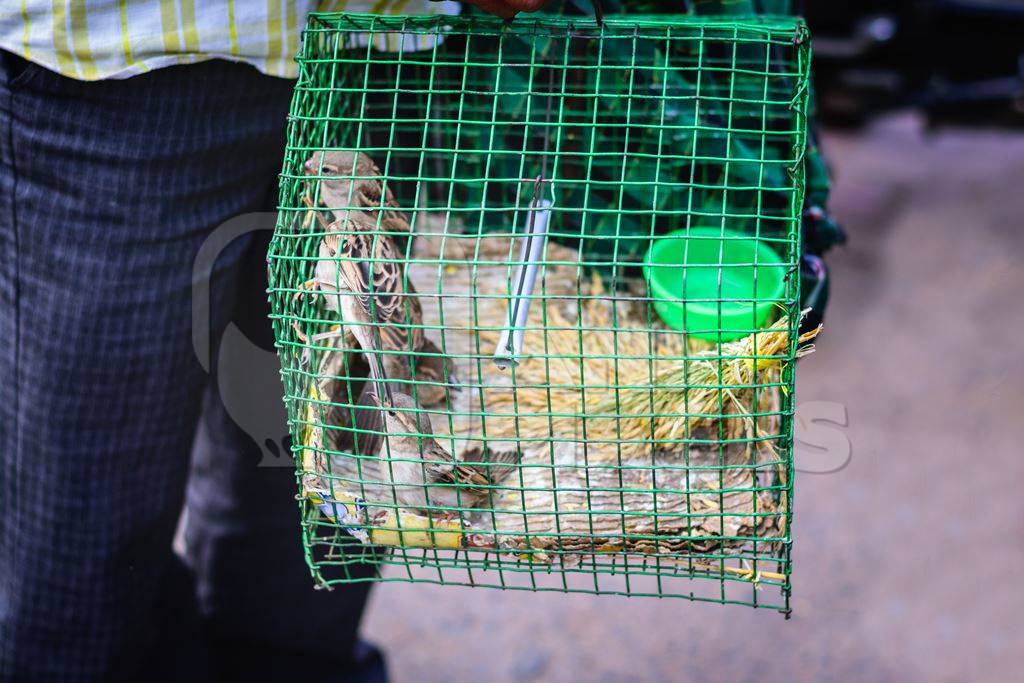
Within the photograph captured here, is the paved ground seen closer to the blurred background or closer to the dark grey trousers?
the blurred background

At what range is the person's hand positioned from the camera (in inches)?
43.9

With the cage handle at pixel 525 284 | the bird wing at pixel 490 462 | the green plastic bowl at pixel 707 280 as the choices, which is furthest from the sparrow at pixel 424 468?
the green plastic bowl at pixel 707 280

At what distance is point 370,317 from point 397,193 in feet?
1.51

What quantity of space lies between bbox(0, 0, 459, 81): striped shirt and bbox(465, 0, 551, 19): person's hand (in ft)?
0.83

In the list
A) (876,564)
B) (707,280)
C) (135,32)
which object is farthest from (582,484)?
(876,564)

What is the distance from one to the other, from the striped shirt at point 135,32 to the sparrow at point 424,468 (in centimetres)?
47

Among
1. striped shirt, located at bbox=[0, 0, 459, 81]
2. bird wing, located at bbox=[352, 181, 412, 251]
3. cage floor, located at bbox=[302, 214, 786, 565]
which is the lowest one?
cage floor, located at bbox=[302, 214, 786, 565]

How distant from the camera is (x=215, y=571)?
1700 millimetres

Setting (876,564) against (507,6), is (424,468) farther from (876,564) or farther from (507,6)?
(876,564)

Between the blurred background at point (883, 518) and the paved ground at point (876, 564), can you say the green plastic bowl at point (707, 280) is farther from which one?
the paved ground at point (876, 564)

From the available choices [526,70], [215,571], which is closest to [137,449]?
[215,571]

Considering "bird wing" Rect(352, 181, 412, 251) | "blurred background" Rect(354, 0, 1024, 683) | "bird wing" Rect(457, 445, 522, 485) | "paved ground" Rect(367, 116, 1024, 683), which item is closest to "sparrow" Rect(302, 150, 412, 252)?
"bird wing" Rect(352, 181, 412, 251)

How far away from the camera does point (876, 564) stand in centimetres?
232

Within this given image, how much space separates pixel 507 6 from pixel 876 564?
1706 mm
